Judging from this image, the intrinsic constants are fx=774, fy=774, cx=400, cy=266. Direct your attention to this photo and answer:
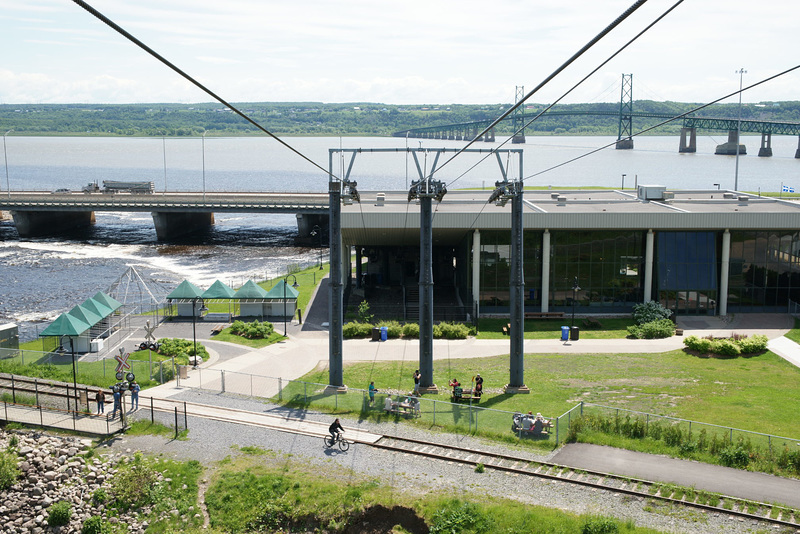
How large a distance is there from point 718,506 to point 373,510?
9.90 meters

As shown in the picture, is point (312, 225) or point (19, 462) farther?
point (312, 225)

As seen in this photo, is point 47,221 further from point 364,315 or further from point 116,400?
point 116,400

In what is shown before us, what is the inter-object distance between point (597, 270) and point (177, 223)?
69392mm

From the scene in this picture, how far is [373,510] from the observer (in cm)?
2288

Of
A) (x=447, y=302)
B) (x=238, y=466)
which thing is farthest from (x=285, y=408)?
(x=447, y=302)

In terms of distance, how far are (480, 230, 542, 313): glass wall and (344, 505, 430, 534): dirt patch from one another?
29448mm

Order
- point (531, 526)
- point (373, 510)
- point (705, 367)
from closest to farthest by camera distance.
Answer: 1. point (531, 526)
2. point (373, 510)
3. point (705, 367)

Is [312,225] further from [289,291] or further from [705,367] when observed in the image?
[705,367]

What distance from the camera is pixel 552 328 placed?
4794 cm

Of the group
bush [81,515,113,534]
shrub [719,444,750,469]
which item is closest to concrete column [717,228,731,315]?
shrub [719,444,750,469]

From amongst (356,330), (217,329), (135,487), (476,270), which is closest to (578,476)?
(135,487)

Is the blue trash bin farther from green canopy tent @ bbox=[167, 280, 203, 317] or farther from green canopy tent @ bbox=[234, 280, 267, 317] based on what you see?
green canopy tent @ bbox=[167, 280, 203, 317]

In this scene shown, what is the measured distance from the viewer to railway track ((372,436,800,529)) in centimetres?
2165

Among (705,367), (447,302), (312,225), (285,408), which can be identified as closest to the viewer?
(285,408)
